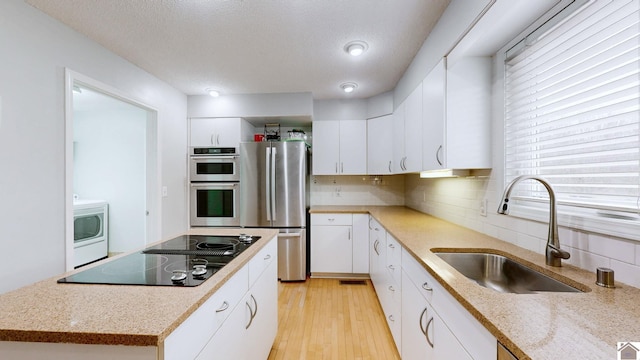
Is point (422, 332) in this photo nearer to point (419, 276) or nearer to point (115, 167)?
point (419, 276)

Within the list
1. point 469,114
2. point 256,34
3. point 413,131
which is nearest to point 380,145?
point 413,131

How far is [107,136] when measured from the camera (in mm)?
4000

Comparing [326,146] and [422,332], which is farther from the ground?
[326,146]

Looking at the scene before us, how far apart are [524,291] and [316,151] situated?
2705 mm

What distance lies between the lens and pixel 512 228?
1453mm

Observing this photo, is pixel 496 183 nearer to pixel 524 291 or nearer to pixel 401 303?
pixel 524 291

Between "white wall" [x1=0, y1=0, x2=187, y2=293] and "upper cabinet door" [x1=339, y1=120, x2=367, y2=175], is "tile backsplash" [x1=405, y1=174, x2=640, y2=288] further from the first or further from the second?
"white wall" [x1=0, y1=0, x2=187, y2=293]

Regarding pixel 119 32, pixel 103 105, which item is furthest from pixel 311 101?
pixel 103 105

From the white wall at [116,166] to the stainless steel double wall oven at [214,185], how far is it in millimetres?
1422

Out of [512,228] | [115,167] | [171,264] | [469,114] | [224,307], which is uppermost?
[469,114]

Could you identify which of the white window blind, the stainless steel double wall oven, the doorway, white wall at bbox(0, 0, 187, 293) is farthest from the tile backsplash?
the doorway

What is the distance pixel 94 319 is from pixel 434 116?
2.03 meters

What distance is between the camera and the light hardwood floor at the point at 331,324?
6.14ft

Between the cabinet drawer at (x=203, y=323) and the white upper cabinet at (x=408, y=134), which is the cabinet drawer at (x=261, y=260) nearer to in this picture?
the cabinet drawer at (x=203, y=323)
